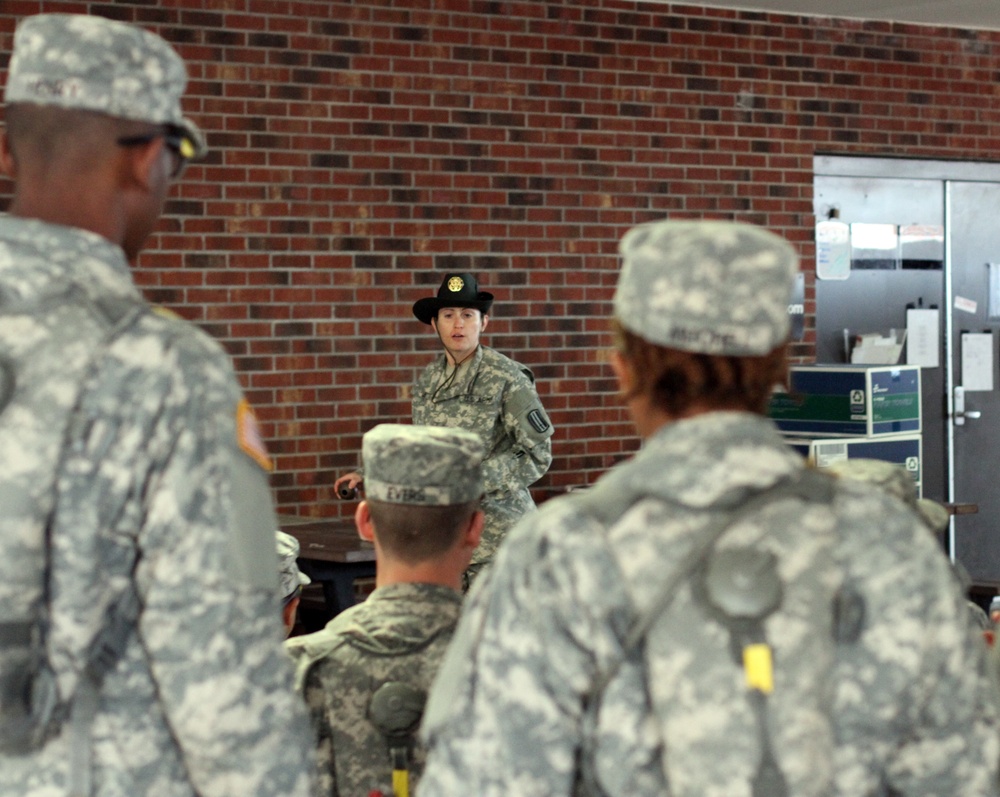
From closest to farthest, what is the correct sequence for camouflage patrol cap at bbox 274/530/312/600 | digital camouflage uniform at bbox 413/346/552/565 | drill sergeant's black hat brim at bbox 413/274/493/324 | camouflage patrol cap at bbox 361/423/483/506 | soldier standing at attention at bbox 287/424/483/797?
1. soldier standing at attention at bbox 287/424/483/797
2. camouflage patrol cap at bbox 361/423/483/506
3. camouflage patrol cap at bbox 274/530/312/600
4. digital camouflage uniform at bbox 413/346/552/565
5. drill sergeant's black hat brim at bbox 413/274/493/324

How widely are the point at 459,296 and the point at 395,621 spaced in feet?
11.6

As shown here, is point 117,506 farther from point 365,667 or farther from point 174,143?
point 365,667

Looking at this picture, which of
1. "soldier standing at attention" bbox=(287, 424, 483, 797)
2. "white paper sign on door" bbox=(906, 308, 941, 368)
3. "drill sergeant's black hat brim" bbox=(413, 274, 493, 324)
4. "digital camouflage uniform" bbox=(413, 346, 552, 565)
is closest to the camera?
"soldier standing at attention" bbox=(287, 424, 483, 797)

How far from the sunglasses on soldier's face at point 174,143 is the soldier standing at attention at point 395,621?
2.29 feet

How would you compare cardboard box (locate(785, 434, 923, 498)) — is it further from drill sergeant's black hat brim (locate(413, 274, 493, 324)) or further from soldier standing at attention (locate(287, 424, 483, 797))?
soldier standing at attention (locate(287, 424, 483, 797))

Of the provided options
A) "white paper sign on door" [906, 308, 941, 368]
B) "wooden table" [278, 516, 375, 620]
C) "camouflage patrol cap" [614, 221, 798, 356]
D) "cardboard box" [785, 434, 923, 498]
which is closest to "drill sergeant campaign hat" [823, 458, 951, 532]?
"camouflage patrol cap" [614, 221, 798, 356]

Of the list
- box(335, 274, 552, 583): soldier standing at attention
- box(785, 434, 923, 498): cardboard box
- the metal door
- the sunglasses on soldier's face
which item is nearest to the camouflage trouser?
box(335, 274, 552, 583): soldier standing at attention

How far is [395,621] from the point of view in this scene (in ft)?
7.04

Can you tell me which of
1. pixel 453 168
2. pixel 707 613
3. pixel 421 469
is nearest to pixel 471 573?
pixel 453 168

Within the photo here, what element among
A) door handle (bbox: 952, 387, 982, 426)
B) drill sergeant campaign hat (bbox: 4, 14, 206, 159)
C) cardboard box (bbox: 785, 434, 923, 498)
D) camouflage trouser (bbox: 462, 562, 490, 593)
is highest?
drill sergeant campaign hat (bbox: 4, 14, 206, 159)

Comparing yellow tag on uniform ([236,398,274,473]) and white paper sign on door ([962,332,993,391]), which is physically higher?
yellow tag on uniform ([236,398,274,473])

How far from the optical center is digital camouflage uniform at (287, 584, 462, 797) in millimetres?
2090

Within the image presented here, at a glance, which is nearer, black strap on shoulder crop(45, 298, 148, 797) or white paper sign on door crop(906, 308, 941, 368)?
black strap on shoulder crop(45, 298, 148, 797)

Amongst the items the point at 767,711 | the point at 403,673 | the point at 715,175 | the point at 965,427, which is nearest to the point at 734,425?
the point at 767,711
